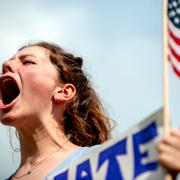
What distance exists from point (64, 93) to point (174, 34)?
1587mm

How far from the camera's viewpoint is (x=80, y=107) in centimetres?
521

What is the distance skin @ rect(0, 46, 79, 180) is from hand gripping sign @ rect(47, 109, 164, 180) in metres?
0.79

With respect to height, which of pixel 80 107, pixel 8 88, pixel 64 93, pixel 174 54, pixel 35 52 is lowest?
pixel 80 107

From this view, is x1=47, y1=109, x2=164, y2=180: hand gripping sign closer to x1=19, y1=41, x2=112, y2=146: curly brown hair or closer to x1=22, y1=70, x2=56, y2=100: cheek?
x1=22, y1=70, x2=56, y2=100: cheek

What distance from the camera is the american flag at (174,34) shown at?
3438mm

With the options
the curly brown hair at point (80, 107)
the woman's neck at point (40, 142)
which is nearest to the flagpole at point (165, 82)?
the woman's neck at point (40, 142)

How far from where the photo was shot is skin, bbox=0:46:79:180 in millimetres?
Result: 4559

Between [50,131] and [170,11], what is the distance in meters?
1.51

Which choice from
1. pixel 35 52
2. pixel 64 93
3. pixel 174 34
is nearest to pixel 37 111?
pixel 64 93

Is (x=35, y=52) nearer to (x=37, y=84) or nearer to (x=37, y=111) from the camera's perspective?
(x=37, y=84)

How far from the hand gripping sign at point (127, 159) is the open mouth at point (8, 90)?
1430mm

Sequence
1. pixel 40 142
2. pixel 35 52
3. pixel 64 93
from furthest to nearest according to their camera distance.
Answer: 1. pixel 35 52
2. pixel 64 93
3. pixel 40 142

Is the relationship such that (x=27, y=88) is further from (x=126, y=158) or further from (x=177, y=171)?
(x=177, y=171)

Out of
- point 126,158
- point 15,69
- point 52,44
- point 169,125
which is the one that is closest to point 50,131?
point 15,69
